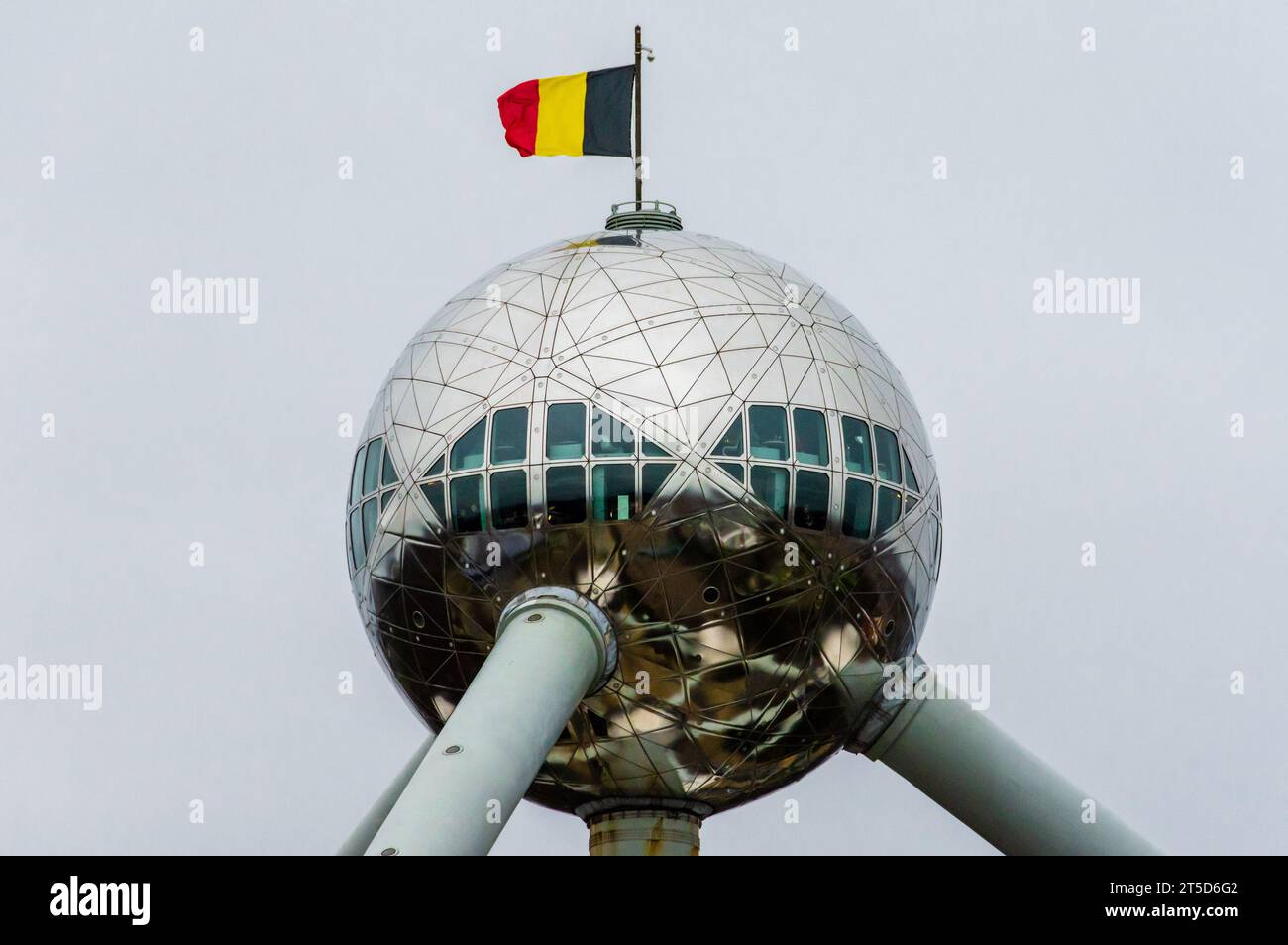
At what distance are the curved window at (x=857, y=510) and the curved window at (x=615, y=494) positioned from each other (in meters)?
2.20

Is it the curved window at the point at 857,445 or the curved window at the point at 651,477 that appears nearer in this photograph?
the curved window at the point at 651,477

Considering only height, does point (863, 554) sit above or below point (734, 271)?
below

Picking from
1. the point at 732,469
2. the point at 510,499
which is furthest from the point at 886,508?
the point at 510,499

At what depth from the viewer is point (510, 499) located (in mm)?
23562

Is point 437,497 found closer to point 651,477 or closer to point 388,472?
point 388,472

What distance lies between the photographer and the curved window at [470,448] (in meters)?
23.8

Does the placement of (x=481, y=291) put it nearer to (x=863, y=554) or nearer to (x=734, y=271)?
(x=734, y=271)

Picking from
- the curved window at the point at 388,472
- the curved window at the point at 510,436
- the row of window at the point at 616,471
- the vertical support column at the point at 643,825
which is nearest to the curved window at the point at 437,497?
the row of window at the point at 616,471

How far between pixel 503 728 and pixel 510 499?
8.15ft

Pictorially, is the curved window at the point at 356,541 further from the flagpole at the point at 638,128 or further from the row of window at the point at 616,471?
the flagpole at the point at 638,128

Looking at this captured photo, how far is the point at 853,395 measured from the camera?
24750mm

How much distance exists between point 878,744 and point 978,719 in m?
1.24

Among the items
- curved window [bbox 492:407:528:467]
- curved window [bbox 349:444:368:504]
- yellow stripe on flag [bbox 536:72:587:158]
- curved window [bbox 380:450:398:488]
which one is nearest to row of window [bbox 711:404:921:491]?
curved window [bbox 492:407:528:467]

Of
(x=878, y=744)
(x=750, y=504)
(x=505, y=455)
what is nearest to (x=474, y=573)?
(x=505, y=455)
